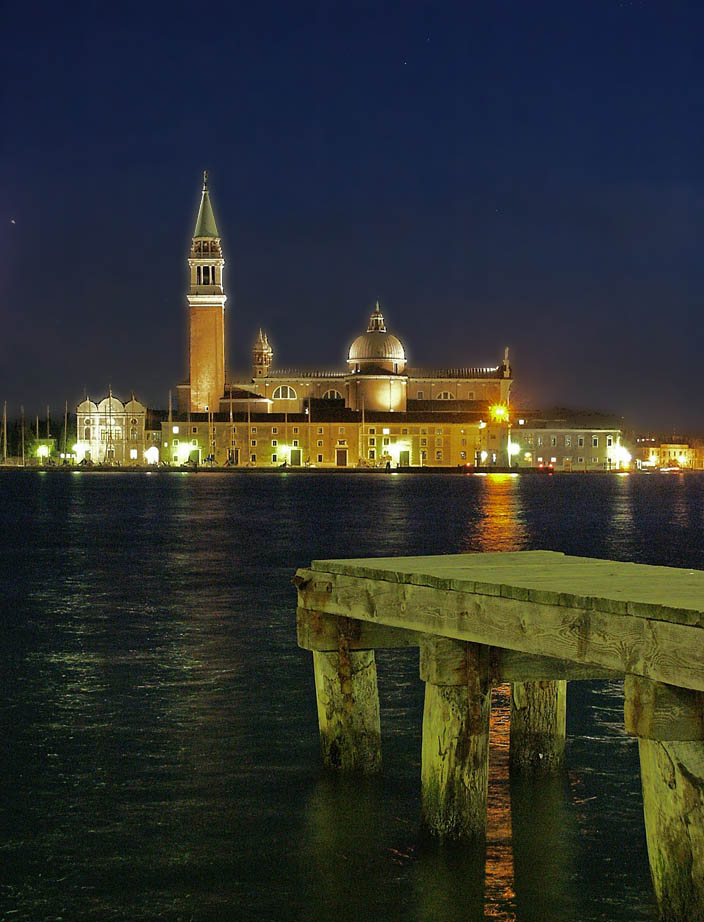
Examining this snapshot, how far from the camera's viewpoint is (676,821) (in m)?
6.72

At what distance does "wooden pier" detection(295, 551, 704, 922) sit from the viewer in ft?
22.2

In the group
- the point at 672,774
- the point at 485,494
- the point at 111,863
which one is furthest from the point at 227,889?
the point at 485,494

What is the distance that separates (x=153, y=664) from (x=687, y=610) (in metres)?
9.62

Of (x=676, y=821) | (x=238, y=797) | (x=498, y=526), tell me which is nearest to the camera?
(x=676, y=821)

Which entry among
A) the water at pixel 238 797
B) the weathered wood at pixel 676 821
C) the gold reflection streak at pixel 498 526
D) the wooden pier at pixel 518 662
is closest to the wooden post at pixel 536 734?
the wooden pier at pixel 518 662

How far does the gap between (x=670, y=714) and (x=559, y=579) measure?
1835 mm

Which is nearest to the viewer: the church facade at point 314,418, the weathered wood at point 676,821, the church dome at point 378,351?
the weathered wood at point 676,821

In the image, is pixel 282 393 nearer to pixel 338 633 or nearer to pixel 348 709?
pixel 348 709

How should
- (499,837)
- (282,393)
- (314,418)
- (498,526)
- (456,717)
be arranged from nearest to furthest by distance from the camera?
(456,717) < (499,837) < (498,526) < (314,418) < (282,393)

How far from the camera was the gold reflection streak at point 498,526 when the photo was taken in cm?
3994

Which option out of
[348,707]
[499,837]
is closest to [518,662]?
[499,837]

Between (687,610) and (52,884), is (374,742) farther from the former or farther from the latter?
(687,610)

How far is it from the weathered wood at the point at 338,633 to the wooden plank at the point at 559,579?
1.09 feet

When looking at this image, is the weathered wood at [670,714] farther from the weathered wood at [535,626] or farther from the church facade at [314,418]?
the church facade at [314,418]
